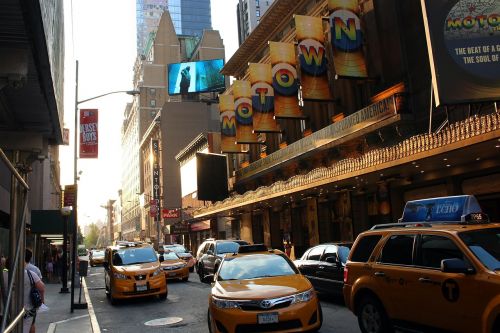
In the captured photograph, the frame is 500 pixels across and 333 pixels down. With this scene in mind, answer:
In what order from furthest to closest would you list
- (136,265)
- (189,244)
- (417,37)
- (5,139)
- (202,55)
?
(202,55) → (189,244) → (417,37) → (136,265) → (5,139)

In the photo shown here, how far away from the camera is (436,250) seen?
22.7 ft

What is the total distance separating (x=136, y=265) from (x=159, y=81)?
99.0 meters

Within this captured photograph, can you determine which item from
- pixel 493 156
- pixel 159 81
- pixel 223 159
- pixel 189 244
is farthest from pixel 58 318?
pixel 159 81

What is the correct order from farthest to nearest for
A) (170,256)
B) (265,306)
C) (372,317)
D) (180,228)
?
(180,228) < (170,256) < (372,317) < (265,306)

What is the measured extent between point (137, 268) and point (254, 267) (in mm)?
7510

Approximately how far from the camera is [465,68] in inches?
696

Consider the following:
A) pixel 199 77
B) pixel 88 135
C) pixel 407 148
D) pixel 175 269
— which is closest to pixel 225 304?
pixel 407 148

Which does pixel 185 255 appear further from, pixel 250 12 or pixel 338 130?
pixel 250 12

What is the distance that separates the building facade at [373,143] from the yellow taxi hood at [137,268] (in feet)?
32.7

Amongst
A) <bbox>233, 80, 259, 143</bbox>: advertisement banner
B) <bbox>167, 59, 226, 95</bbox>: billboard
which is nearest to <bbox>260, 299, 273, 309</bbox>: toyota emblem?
<bbox>233, 80, 259, 143</bbox>: advertisement banner

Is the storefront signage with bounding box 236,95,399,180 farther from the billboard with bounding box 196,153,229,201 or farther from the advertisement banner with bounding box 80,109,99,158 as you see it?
the advertisement banner with bounding box 80,109,99,158

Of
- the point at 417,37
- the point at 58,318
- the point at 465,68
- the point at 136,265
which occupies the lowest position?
the point at 58,318

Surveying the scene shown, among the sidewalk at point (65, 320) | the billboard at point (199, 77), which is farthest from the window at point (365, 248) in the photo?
the billboard at point (199, 77)

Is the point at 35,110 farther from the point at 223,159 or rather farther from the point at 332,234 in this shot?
the point at 223,159
